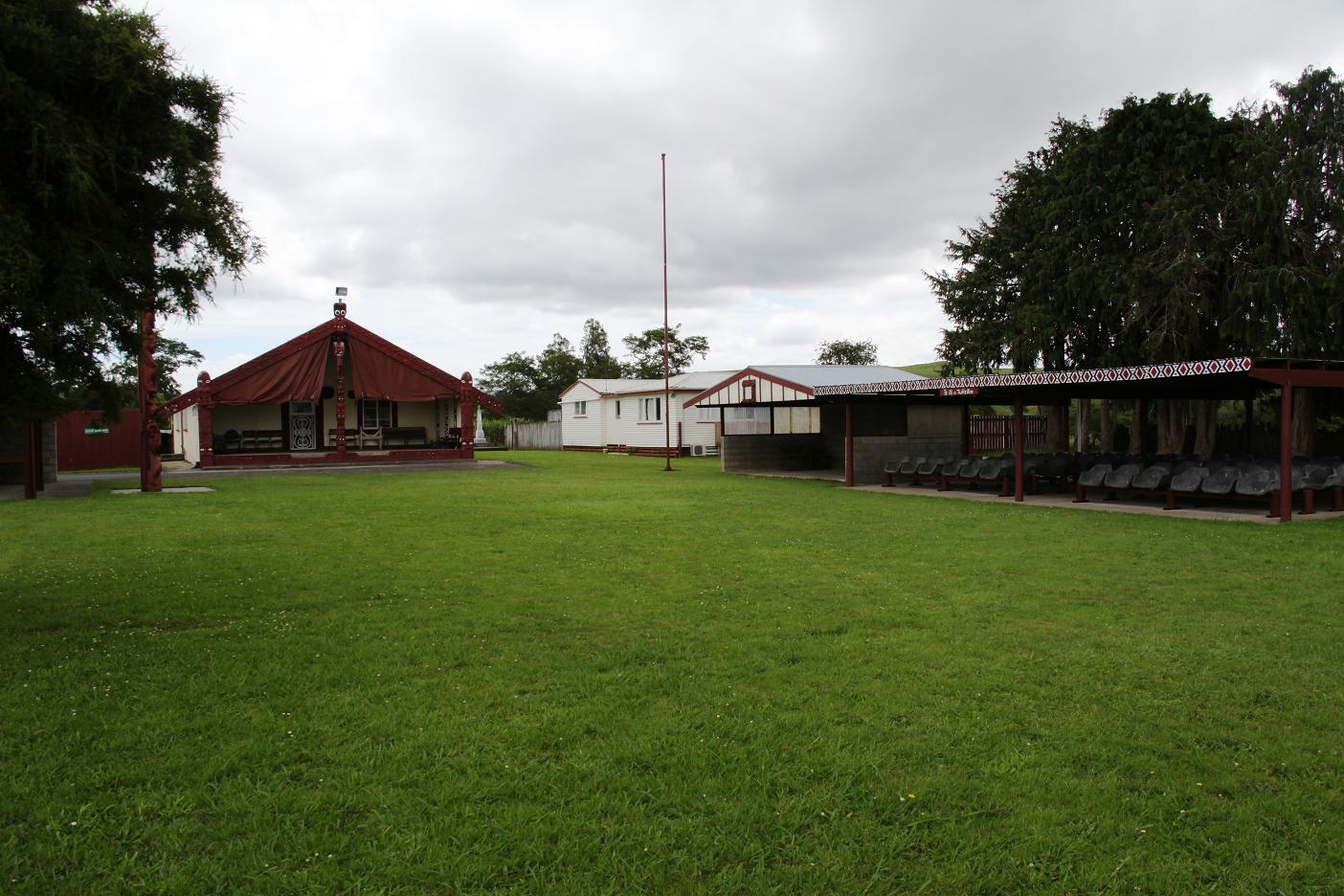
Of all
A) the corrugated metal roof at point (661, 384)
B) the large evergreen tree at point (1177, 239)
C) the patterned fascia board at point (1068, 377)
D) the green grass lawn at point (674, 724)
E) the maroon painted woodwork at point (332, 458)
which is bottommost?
the green grass lawn at point (674, 724)

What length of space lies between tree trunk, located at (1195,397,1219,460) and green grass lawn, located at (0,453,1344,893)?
16.7 meters

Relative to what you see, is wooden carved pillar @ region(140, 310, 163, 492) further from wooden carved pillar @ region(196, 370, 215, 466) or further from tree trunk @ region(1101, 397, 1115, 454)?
tree trunk @ region(1101, 397, 1115, 454)

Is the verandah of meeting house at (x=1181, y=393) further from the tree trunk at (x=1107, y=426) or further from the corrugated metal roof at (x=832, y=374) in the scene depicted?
the tree trunk at (x=1107, y=426)

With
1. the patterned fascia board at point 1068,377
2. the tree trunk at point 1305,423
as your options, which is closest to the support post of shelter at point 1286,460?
the patterned fascia board at point 1068,377

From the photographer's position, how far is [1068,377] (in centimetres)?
1418

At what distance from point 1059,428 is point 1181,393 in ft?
34.6

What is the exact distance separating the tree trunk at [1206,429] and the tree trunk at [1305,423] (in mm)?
2065

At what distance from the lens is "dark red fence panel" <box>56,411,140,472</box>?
2838cm

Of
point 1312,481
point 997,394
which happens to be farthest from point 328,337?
point 1312,481

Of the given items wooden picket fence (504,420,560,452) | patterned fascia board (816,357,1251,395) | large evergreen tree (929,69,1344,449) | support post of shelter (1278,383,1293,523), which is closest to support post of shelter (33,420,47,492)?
patterned fascia board (816,357,1251,395)

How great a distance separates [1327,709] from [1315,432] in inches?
864

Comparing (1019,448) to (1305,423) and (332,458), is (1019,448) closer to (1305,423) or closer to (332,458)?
(1305,423)

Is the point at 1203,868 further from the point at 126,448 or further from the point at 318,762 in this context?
the point at 126,448

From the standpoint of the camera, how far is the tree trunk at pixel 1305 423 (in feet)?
72.0
